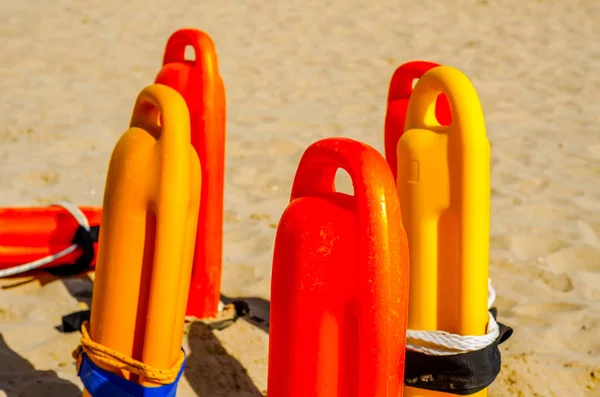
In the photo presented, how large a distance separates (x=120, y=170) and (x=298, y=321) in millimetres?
535

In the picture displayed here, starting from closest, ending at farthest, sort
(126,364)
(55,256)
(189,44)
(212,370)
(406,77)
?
(126,364), (406,77), (212,370), (189,44), (55,256)

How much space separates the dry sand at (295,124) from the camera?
2.25m

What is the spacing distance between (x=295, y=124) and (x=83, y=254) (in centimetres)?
213

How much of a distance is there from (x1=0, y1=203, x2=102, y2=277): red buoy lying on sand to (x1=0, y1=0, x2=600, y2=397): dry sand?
0.08 m

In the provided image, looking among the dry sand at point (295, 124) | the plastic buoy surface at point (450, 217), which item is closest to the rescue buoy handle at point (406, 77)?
the plastic buoy surface at point (450, 217)

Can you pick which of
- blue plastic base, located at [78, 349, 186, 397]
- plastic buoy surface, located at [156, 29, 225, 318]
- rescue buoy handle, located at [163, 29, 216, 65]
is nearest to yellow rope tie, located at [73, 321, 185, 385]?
blue plastic base, located at [78, 349, 186, 397]

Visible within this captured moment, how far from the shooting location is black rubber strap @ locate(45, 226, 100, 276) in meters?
2.56

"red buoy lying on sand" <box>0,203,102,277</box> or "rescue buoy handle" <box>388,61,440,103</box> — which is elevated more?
"rescue buoy handle" <box>388,61,440,103</box>

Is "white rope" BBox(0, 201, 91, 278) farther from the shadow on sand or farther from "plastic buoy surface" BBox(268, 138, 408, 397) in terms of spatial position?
"plastic buoy surface" BBox(268, 138, 408, 397)

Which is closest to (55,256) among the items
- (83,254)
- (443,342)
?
(83,254)

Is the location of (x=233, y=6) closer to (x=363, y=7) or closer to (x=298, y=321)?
(x=363, y=7)

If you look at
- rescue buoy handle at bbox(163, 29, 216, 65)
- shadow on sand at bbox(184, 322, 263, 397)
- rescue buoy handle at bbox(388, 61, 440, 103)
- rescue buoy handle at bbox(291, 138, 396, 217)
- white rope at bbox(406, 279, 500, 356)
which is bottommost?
shadow on sand at bbox(184, 322, 263, 397)

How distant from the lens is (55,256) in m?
2.51

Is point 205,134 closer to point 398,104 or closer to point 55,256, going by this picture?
point 398,104
